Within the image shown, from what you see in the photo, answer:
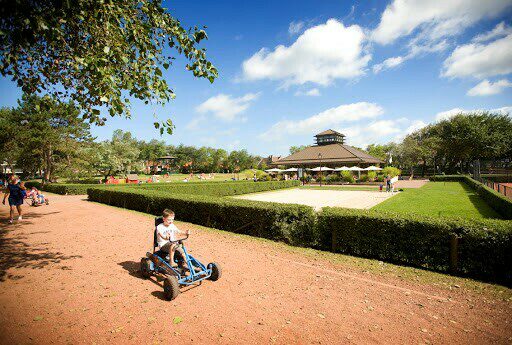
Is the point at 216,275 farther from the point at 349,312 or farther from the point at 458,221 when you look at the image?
the point at 458,221

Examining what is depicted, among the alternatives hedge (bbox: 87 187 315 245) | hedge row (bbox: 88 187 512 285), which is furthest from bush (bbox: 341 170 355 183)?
hedge row (bbox: 88 187 512 285)

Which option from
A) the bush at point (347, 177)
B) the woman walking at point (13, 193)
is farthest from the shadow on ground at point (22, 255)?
the bush at point (347, 177)

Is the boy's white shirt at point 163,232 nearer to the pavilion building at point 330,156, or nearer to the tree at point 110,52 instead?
the tree at point 110,52

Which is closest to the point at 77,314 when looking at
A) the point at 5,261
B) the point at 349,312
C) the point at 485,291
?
the point at 5,261

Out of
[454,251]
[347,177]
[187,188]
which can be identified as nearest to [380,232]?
[454,251]

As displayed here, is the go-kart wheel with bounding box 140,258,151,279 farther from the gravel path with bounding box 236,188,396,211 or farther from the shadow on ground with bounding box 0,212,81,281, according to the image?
the gravel path with bounding box 236,188,396,211

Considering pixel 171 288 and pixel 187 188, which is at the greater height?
pixel 187 188

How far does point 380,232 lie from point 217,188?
19.1 metres

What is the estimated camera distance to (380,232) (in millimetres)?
6988

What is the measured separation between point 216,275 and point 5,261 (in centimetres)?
576

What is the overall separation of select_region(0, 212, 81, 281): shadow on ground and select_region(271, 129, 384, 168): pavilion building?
130ft

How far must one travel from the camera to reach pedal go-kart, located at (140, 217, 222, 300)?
4641mm

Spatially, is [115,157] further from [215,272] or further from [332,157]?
[215,272]

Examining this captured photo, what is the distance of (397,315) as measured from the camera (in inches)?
167
